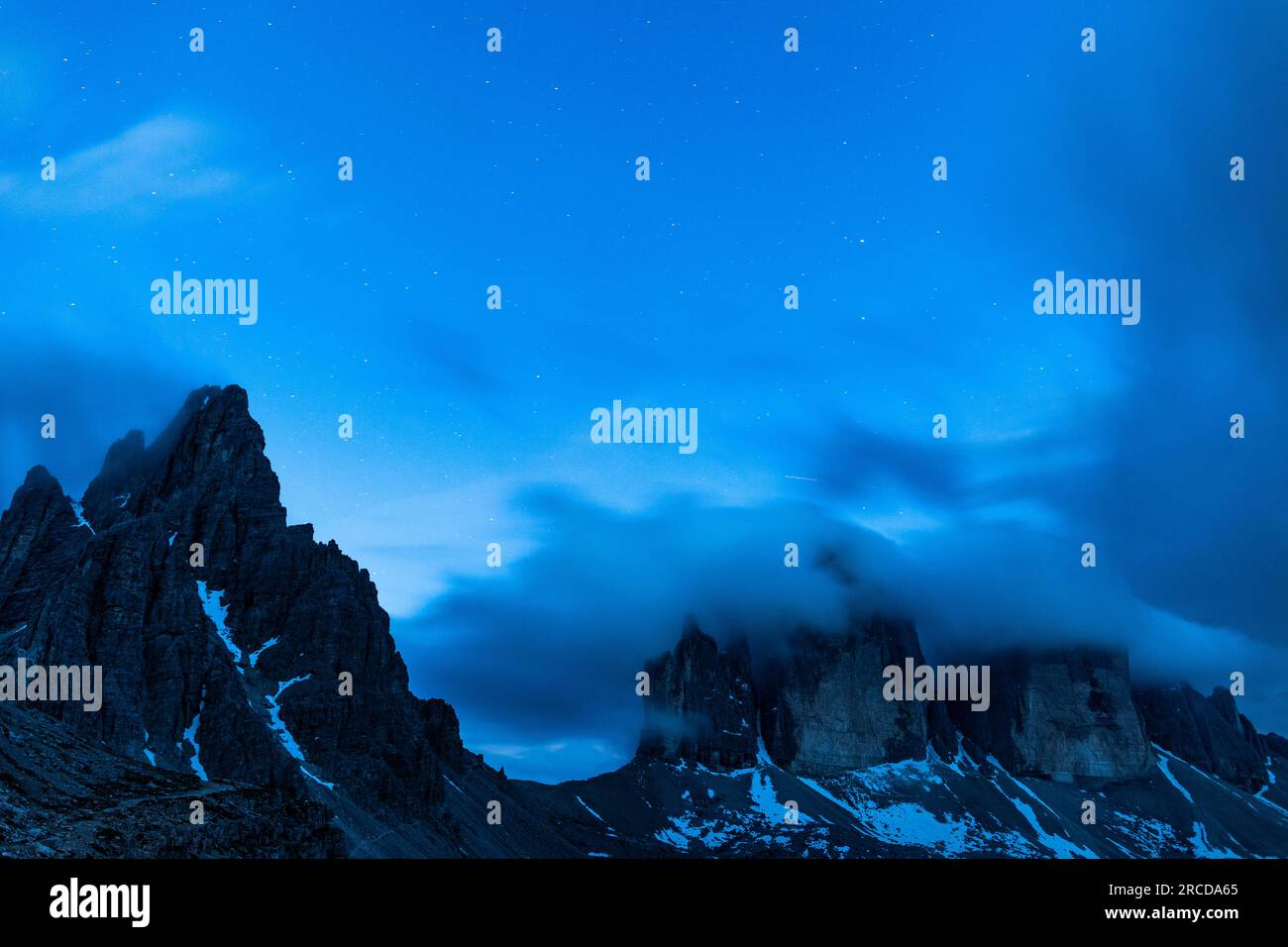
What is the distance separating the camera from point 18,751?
12675 centimetres

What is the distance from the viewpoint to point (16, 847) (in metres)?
94.1
